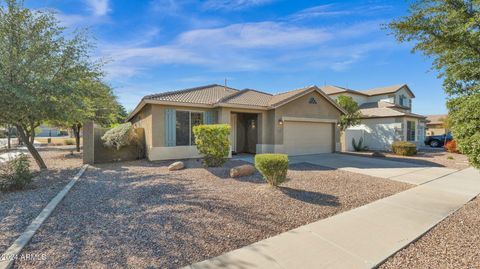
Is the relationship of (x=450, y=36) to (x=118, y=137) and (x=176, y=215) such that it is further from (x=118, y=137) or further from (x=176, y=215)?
(x=118, y=137)

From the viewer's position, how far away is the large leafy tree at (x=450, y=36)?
6.59 meters

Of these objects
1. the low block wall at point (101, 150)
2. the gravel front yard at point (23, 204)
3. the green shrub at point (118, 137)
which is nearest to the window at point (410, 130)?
the low block wall at point (101, 150)

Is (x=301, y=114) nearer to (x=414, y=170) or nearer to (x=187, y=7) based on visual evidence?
(x=414, y=170)

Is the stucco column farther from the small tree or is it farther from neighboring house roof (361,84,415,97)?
neighboring house roof (361,84,415,97)

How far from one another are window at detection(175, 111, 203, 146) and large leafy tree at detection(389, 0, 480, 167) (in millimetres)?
9406

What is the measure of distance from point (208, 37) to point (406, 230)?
10.5 m

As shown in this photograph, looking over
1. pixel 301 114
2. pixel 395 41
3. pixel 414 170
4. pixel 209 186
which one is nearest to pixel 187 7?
pixel 209 186

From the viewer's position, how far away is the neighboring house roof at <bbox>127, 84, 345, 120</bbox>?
1135 centimetres

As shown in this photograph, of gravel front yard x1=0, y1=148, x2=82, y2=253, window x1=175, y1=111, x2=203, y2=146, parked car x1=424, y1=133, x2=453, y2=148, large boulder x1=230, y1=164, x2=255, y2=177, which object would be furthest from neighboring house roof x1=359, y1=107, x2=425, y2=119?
gravel front yard x1=0, y1=148, x2=82, y2=253

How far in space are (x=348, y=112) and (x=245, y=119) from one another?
10.1 m

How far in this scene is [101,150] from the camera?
11.6 meters

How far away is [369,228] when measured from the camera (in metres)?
4.05

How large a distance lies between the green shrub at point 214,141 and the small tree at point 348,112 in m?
13.6

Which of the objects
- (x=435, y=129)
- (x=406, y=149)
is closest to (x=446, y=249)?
(x=406, y=149)
